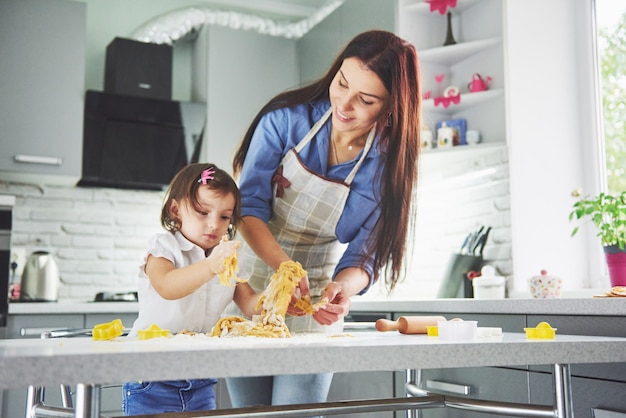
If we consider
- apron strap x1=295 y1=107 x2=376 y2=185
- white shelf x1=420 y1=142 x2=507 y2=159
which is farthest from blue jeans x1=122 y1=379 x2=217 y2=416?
white shelf x1=420 y1=142 x2=507 y2=159

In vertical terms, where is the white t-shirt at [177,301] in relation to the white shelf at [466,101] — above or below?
below

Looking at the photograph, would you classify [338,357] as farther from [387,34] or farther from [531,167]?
[531,167]

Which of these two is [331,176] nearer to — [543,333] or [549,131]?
[543,333]

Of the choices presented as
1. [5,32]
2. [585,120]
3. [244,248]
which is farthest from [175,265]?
[5,32]

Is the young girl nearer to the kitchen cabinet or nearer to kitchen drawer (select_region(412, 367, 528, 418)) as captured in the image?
kitchen drawer (select_region(412, 367, 528, 418))

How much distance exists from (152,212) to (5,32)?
3.95 feet

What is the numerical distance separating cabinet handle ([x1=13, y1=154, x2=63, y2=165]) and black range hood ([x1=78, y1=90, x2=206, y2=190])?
0.51 ft

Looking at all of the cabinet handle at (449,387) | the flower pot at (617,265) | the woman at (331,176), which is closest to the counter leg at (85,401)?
the woman at (331,176)

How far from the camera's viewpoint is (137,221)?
3924mm

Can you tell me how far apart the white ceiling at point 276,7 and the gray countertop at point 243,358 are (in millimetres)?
3502

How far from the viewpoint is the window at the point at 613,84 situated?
8.99ft

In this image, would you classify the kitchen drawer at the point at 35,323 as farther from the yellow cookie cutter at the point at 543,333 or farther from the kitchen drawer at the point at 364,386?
the yellow cookie cutter at the point at 543,333

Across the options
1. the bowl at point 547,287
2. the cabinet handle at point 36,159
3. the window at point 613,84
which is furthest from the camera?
the cabinet handle at point 36,159

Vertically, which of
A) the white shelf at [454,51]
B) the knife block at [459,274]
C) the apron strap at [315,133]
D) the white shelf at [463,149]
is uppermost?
the white shelf at [454,51]
